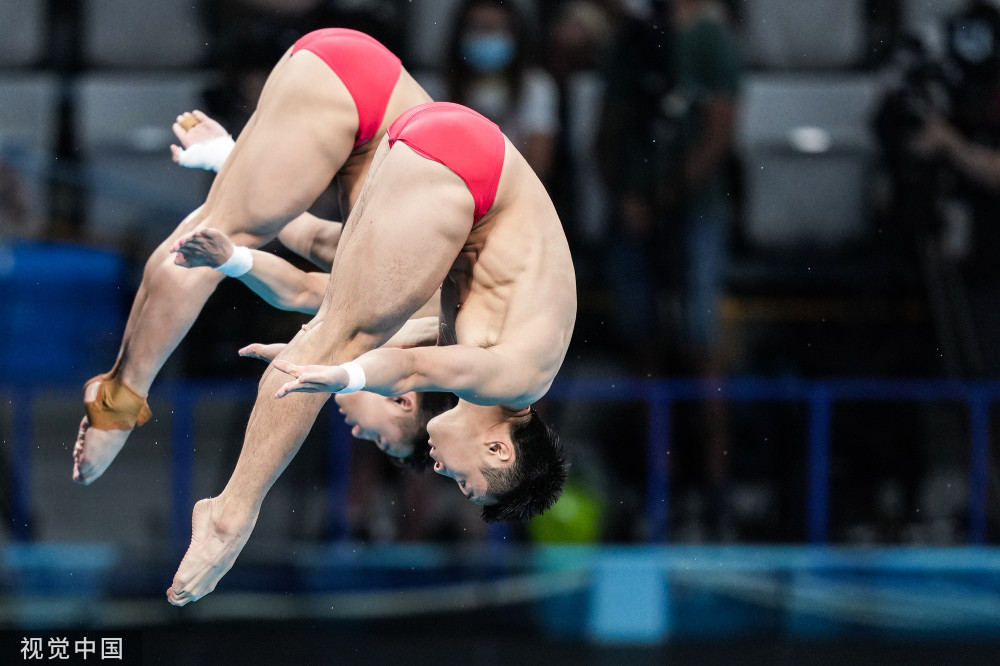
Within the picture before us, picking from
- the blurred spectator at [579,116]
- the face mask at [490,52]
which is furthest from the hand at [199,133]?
the blurred spectator at [579,116]

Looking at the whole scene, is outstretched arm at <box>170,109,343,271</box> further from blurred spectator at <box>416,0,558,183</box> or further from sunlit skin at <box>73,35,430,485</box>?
blurred spectator at <box>416,0,558,183</box>

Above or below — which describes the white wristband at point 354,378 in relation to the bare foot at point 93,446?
above

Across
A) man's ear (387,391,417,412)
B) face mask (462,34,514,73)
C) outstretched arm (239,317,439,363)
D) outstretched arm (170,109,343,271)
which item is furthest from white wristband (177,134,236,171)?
face mask (462,34,514,73)

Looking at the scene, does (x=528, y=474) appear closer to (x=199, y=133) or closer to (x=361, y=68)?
(x=361, y=68)

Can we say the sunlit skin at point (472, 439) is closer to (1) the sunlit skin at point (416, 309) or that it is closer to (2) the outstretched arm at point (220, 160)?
(1) the sunlit skin at point (416, 309)

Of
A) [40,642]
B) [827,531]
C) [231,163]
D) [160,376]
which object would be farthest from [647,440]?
[231,163]

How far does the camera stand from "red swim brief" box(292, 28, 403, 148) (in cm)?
299

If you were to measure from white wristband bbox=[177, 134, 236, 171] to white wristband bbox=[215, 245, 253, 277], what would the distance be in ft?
1.18

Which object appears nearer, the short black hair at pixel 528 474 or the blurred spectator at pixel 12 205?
the short black hair at pixel 528 474

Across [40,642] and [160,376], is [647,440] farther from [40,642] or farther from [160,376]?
[40,642]

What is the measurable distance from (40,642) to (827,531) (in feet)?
10.9

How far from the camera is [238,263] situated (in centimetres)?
301

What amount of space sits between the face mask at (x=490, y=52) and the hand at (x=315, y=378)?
3499mm

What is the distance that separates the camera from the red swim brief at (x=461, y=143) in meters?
2.76
